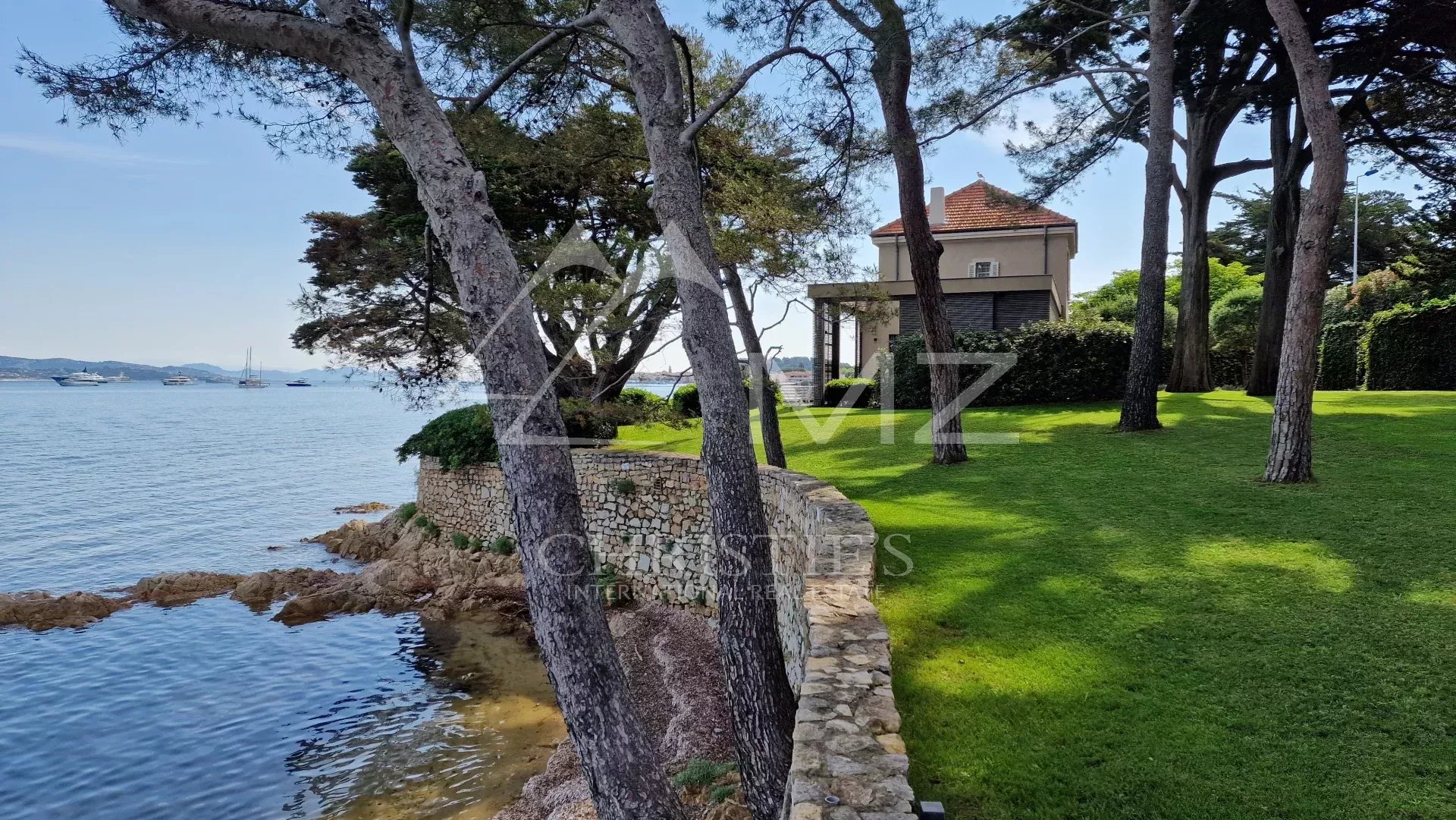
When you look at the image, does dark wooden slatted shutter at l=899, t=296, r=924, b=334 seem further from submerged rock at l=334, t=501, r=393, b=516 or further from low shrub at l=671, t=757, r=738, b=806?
submerged rock at l=334, t=501, r=393, b=516

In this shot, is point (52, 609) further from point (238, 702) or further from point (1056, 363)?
point (1056, 363)

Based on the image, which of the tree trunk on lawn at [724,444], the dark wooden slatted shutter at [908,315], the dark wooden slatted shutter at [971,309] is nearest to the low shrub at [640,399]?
the tree trunk on lawn at [724,444]

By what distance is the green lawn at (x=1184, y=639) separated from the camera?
3.17 metres

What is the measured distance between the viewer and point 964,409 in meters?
17.0

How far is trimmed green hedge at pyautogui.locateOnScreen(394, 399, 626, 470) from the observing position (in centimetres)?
1485

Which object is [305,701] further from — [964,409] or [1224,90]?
[1224,90]

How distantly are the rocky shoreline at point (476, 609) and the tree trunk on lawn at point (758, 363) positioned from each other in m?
2.86

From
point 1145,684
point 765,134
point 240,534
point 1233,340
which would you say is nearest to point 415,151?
point 1145,684

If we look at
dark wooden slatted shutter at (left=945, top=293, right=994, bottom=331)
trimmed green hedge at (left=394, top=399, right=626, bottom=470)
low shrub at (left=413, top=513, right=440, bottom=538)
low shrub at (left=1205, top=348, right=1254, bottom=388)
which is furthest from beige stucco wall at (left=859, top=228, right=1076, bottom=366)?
low shrub at (left=413, top=513, right=440, bottom=538)

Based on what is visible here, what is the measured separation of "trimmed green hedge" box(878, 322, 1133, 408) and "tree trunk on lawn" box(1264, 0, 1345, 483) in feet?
29.7

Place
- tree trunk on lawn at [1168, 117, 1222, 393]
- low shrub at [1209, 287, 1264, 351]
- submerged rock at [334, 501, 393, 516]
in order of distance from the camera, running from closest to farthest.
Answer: tree trunk on lawn at [1168, 117, 1222, 393] → low shrub at [1209, 287, 1264, 351] → submerged rock at [334, 501, 393, 516]

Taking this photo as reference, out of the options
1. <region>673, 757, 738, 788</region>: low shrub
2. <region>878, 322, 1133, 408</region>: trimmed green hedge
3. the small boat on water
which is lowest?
<region>673, 757, 738, 788</region>: low shrub

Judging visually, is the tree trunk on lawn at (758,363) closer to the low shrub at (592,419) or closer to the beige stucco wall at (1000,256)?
the low shrub at (592,419)

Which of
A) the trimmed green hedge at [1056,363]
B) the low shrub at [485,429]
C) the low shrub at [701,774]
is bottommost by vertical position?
the low shrub at [701,774]
